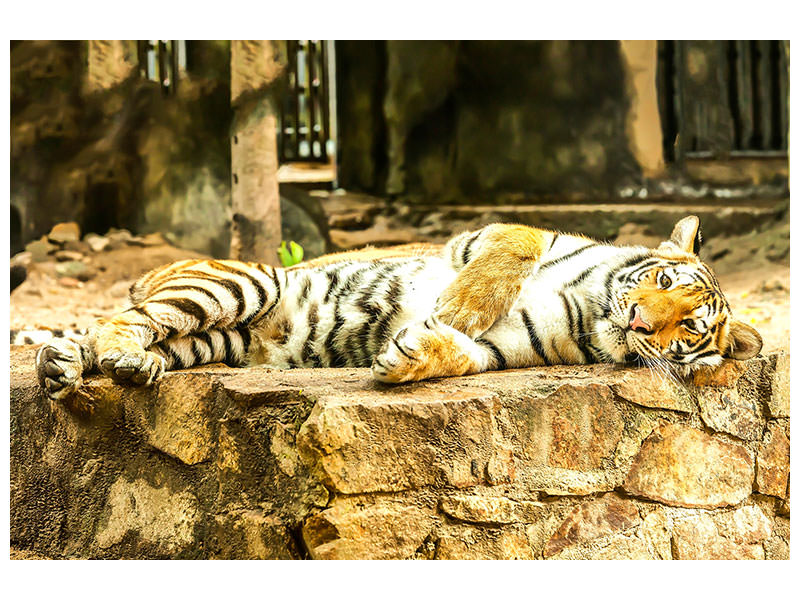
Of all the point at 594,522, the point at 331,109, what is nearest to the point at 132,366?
the point at 594,522

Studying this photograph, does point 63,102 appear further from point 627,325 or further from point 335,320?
point 627,325

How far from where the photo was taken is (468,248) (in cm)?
352

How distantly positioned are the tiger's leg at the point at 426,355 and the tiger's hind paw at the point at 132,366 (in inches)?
27.7

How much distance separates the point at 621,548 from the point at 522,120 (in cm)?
436

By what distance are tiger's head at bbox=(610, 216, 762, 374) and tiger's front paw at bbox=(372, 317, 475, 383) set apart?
590mm

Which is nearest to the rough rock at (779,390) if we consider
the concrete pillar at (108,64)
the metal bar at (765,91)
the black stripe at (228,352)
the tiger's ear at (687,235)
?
the tiger's ear at (687,235)

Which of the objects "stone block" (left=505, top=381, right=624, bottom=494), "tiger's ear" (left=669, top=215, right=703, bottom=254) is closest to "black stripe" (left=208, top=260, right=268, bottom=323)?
"stone block" (left=505, top=381, right=624, bottom=494)

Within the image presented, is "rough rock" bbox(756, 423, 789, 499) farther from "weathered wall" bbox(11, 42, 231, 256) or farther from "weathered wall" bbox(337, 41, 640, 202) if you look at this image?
"weathered wall" bbox(11, 42, 231, 256)

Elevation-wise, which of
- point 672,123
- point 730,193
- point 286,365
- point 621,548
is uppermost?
point 672,123

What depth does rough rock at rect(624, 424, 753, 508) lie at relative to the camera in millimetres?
3094

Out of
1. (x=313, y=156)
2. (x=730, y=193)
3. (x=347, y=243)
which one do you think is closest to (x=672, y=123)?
(x=730, y=193)

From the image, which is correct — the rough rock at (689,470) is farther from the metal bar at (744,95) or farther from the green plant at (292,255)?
the metal bar at (744,95)

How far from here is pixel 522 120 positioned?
687 centimetres

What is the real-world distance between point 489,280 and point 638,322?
1.68ft
